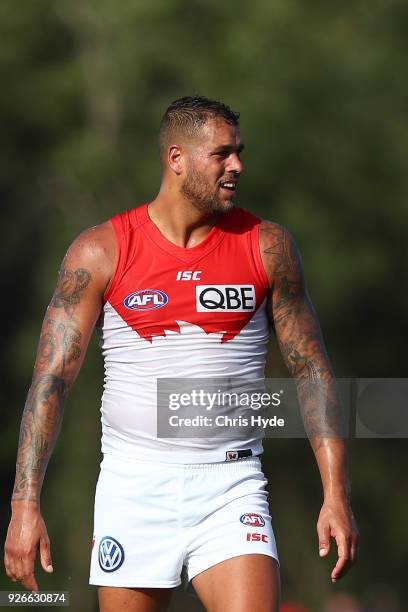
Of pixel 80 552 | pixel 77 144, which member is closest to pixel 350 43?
pixel 77 144

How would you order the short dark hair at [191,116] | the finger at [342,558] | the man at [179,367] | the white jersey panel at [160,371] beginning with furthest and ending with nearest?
the short dark hair at [191,116]
the white jersey panel at [160,371]
the man at [179,367]
the finger at [342,558]

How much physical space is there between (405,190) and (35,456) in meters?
8.86

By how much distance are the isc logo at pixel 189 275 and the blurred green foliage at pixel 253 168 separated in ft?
24.8

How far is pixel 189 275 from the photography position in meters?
4.79

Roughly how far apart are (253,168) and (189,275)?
785cm

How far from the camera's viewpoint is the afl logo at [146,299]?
4.74m

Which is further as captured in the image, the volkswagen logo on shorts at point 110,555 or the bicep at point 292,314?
the bicep at point 292,314

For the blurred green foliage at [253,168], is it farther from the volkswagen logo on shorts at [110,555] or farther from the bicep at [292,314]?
the volkswagen logo on shorts at [110,555]

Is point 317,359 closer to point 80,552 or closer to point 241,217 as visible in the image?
point 241,217

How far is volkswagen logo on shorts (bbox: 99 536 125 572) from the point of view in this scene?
4621 millimetres

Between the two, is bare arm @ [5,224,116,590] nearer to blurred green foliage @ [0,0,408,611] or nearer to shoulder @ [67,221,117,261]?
shoulder @ [67,221,117,261]

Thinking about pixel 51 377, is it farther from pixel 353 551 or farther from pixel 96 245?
pixel 353 551

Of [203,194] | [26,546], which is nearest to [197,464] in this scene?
[26,546]

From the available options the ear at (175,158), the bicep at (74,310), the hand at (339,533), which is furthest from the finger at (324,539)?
the ear at (175,158)
